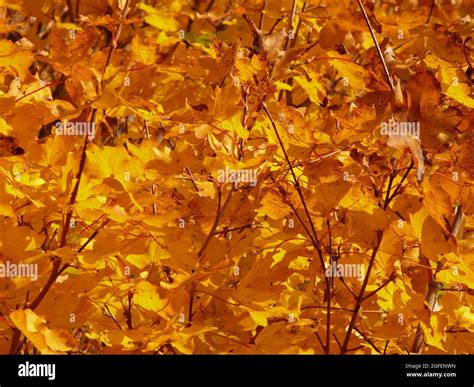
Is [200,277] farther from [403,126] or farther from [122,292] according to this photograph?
[403,126]

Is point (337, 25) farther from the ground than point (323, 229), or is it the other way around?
point (337, 25)

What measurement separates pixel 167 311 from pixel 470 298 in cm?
63

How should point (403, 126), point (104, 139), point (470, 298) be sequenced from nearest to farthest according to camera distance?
point (403, 126) → point (470, 298) → point (104, 139)

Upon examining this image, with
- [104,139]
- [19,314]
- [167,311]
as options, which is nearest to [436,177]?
[167,311]

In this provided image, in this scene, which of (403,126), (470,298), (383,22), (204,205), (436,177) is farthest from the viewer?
(383,22)

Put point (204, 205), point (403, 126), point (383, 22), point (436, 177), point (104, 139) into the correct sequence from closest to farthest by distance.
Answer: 1. point (403, 126)
2. point (436, 177)
3. point (204, 205)
4. point (383, 22)
5. point (104, 139)

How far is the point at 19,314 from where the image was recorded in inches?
44.4

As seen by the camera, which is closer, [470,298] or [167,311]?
[167,311]

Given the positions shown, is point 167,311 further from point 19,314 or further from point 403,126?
point 403,126

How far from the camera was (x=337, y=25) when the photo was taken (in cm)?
145

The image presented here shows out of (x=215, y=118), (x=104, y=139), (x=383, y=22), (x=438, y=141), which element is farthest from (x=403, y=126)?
(x=104, y=139)

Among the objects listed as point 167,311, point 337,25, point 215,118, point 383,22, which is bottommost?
point 167,311

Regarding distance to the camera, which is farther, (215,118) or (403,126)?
(215,118)

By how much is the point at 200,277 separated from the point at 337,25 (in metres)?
0.52
